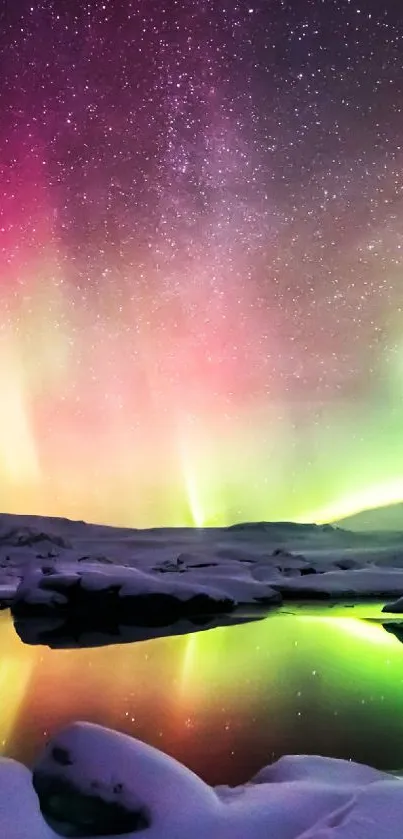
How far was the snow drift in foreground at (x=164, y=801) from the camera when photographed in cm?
313

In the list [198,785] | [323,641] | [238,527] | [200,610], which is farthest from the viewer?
[238,527]

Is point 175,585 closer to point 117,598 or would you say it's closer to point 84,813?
point 117,598

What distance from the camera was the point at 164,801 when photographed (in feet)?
11.6

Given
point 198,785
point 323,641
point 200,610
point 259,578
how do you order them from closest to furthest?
point 198,785 < point 323,641 < point 200,610 < point 259,578

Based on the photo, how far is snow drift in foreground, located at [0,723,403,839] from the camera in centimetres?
313

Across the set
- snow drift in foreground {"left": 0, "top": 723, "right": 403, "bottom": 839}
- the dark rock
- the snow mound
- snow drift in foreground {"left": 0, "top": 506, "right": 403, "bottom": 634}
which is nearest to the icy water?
snow drift in foreground {"left": 0, "top": 723, "right": 403, "bottom": 839}

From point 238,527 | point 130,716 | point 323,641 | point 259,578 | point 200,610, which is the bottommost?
point 130,716

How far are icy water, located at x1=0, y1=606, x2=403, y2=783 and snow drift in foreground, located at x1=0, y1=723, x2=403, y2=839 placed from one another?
112cm

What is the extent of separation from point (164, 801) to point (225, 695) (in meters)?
4.54

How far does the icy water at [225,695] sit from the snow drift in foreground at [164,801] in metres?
1.12

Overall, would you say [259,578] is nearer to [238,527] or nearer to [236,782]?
[236,782]

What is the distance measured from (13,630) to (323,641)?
6.93m

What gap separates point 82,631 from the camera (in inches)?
567

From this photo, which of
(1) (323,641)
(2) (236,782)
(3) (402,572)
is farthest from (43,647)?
(3) (402,572)
